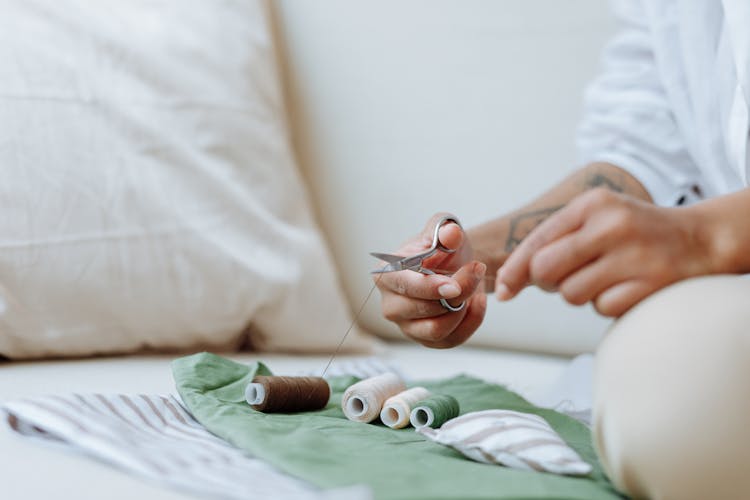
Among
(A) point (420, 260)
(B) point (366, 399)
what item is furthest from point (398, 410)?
(A) point (420, 260)

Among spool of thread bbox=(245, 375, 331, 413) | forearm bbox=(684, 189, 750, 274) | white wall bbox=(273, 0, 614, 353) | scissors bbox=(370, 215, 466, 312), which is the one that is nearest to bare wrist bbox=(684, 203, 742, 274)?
forearm bbox=(684, 189, 750, 274)

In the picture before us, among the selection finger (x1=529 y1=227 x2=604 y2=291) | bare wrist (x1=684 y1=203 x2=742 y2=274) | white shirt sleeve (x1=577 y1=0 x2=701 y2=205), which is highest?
white shirt sleeve (x1=577 y1=0 x2=701 y2=205)

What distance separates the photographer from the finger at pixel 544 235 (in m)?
0.64

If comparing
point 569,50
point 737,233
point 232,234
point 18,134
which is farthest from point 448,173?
point 737,233

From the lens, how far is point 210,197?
3.87 feet

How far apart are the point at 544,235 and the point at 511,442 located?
6.0 inches

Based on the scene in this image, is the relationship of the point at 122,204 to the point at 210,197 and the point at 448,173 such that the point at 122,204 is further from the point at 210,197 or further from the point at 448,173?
the point at 448,173

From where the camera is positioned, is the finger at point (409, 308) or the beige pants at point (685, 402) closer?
the beige pants at point (685, 402)

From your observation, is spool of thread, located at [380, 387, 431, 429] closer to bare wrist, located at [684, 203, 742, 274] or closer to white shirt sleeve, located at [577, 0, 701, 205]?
bare wrist, located at [684, 203, 742, 274]

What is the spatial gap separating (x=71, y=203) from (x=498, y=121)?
60cm

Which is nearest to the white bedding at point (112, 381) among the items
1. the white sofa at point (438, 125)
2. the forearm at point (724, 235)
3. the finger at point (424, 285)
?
the white sofa at point (438, 125)

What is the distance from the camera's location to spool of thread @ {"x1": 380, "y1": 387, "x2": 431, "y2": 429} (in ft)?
2.62

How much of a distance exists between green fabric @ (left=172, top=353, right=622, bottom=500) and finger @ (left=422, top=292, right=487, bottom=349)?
→ 0.06 m

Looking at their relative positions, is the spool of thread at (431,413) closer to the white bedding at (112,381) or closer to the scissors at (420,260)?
the scissors at (420,260)
